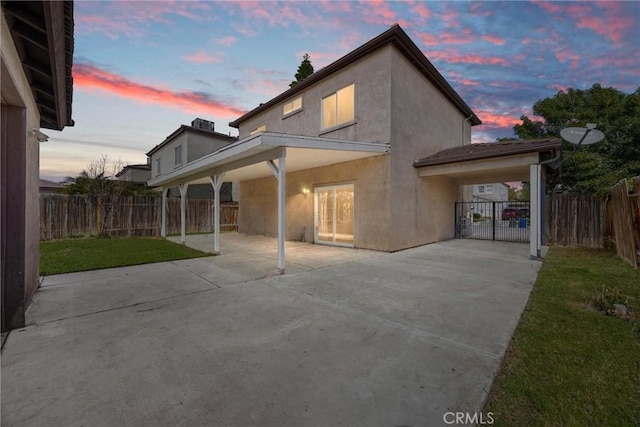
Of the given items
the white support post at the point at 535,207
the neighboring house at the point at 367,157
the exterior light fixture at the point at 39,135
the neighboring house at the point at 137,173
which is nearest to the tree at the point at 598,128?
the neighboring house at the point at 367,157

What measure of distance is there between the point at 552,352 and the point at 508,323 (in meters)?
0.77

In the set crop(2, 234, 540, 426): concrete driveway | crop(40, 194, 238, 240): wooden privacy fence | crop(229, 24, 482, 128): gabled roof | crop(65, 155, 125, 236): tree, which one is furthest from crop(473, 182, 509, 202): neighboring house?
crop(65, 155, 125, 236): tree

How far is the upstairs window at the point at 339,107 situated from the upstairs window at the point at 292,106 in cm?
170

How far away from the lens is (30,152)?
404 centimetres

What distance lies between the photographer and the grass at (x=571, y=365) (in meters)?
1.98

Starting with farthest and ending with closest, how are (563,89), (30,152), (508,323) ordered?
(563,89) → (30,152) → (508,323)

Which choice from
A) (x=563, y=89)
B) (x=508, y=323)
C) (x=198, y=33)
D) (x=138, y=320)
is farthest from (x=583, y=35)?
(x=138, y=320)

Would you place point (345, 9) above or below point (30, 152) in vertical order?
above

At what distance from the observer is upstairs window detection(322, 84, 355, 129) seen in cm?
1051

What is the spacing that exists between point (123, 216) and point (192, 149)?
667 cm

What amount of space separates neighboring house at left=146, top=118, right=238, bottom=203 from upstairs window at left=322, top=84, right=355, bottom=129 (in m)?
9.71

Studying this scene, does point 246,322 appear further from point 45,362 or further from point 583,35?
point 583,35

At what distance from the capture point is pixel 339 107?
36.0 ft

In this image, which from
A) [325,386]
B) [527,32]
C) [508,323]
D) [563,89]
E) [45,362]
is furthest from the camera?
[563,89]
